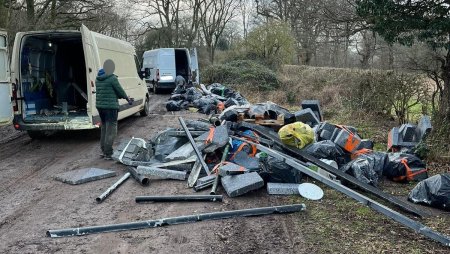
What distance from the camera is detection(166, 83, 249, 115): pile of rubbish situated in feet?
48.8

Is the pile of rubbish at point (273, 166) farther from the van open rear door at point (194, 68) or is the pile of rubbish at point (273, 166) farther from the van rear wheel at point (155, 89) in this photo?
the van rear wheel at point (155, 89)

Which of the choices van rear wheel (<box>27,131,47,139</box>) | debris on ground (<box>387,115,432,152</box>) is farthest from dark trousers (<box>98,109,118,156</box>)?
debris on ground (<box>387,115,432,152</box>)

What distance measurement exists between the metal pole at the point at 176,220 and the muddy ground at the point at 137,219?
0.28ft

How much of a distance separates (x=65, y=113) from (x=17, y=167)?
9.46 feet

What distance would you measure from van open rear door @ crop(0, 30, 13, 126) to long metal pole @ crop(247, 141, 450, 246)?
5683 millimetres

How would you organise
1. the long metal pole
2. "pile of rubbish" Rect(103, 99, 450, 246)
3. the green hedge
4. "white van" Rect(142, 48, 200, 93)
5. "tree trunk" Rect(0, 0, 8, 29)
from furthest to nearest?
"white van" Rect(142, 48, 200, 93) → the green hedge → "tree trunk" Rect(0, 0, 8, 29) → "pile of rubbish" Rect(103, 99, 450, 246) → the long metal pole

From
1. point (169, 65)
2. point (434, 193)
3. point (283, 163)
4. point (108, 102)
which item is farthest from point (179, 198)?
point (169, 65)

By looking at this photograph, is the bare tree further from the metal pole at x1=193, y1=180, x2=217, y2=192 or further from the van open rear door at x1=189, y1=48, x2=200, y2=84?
Answer: the metal pole at x1=193, y1=180, x2=217, y2=192

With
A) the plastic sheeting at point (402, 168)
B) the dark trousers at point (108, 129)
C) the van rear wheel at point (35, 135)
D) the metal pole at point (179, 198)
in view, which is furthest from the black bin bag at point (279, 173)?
the van rear wheel at point (35, 135)

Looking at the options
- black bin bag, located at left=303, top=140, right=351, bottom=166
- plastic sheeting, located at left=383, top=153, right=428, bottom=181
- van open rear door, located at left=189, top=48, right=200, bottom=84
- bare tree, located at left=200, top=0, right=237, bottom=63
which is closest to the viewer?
plastic sheeting, located at left=383, top=153, right=428, bottom=181

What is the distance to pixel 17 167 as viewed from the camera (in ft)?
24.1

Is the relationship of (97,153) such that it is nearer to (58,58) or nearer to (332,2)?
(58,58)

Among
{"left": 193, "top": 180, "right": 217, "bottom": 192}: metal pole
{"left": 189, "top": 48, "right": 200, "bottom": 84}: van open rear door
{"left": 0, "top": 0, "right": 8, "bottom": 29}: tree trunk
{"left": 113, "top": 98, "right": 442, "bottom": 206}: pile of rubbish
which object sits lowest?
{"left": 193, "top": 180, "right": 217, "bottom": 192}: metal pole

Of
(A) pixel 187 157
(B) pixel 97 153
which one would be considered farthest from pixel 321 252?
(B) pixel 97 153
